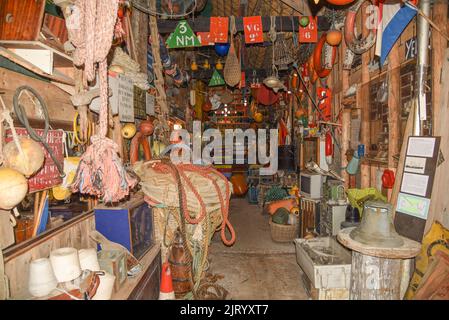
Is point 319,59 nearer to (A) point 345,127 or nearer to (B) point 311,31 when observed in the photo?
(B) point 311,31

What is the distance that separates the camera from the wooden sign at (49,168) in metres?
2.55

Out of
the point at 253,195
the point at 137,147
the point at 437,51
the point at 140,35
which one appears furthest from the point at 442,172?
the point at 253,195

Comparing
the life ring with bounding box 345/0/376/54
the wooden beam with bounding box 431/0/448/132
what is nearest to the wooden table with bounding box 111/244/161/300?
the wooden beam with bounding box 431/0/448/132

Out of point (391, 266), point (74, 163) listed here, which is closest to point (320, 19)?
point (391, 266)

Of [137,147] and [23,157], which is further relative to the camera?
[137,147]

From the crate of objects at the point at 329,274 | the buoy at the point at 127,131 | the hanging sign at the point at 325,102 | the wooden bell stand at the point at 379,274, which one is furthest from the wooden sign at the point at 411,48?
the buoy at the point at 127,131

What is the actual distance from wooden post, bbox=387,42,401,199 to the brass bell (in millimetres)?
1384

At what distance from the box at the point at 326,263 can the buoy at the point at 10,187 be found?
338 centimetres

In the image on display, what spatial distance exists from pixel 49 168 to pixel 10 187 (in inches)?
35.8

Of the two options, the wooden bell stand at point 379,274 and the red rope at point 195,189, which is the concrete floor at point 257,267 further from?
the wooden bell stand at point 379,274

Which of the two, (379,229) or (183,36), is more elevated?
(183,36)

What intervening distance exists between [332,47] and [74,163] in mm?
5879

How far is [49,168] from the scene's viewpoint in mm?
2773
